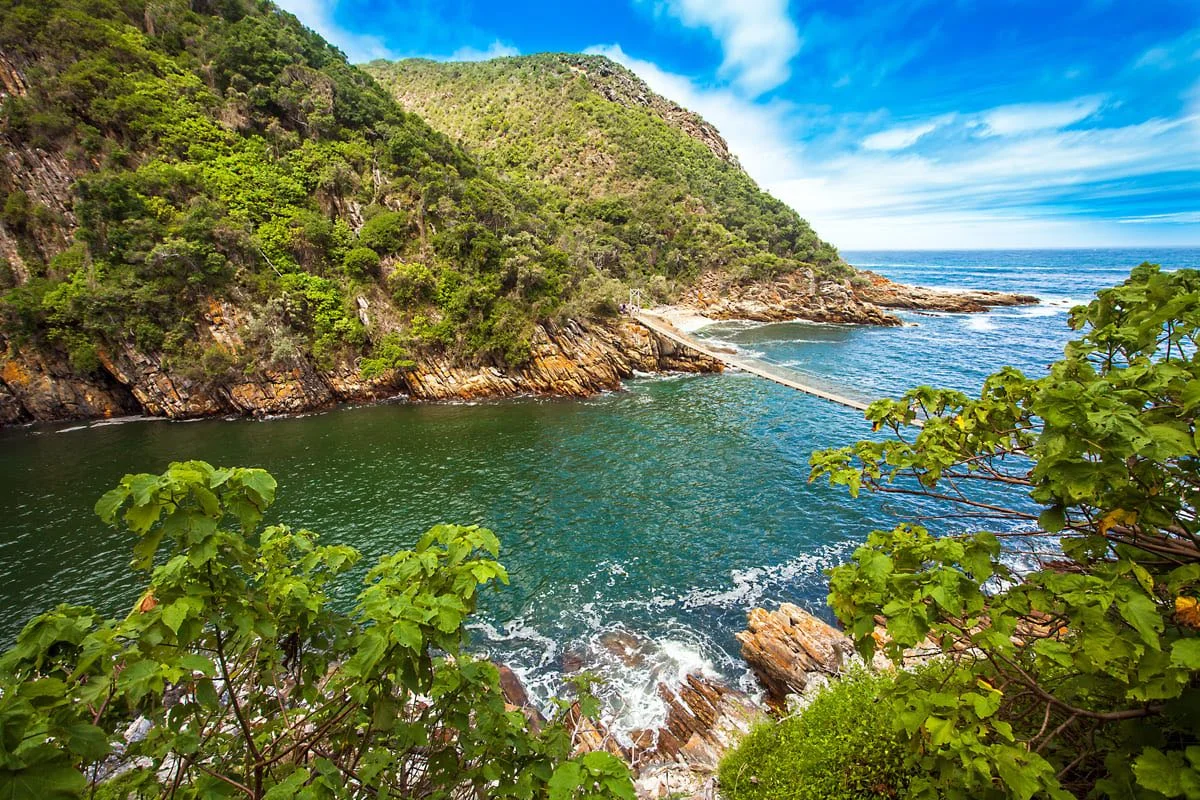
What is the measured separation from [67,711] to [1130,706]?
25.8ft

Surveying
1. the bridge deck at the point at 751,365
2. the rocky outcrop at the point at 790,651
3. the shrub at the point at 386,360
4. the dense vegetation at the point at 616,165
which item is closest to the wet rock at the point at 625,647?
the rocky outcrop at the point at 790,651

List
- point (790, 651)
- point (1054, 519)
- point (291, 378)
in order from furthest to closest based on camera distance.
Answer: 1. point (291, 378)
2. point (790, 651)
3. point (1054, 519)

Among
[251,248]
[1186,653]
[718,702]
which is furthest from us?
[251,248]

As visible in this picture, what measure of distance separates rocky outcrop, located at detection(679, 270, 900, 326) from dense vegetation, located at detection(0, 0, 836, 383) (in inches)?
1230

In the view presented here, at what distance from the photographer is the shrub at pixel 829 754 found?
5.93 m

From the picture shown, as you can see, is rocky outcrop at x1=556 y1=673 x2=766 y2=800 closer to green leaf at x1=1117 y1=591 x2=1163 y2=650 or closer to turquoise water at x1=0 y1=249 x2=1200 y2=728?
turquoise water at x1=0 y1=249 x2=1200 y2=728

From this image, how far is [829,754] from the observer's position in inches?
253

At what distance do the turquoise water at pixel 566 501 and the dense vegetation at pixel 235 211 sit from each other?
6823 millimetres

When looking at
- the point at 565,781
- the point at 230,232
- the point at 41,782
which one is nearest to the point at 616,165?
the point at 230,232

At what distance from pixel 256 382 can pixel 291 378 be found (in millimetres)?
2079

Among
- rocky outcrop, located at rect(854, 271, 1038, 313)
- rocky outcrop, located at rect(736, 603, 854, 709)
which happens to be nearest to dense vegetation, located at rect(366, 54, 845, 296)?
rocky outcrop, located at rect(854, 271, 1038, 313)

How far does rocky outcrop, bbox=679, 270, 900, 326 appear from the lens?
64500 mm

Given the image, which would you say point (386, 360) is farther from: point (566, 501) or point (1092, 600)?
point (1092, 600)

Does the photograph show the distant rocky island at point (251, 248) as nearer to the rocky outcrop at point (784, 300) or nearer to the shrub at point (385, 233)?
the shrub at point (385, 233)
